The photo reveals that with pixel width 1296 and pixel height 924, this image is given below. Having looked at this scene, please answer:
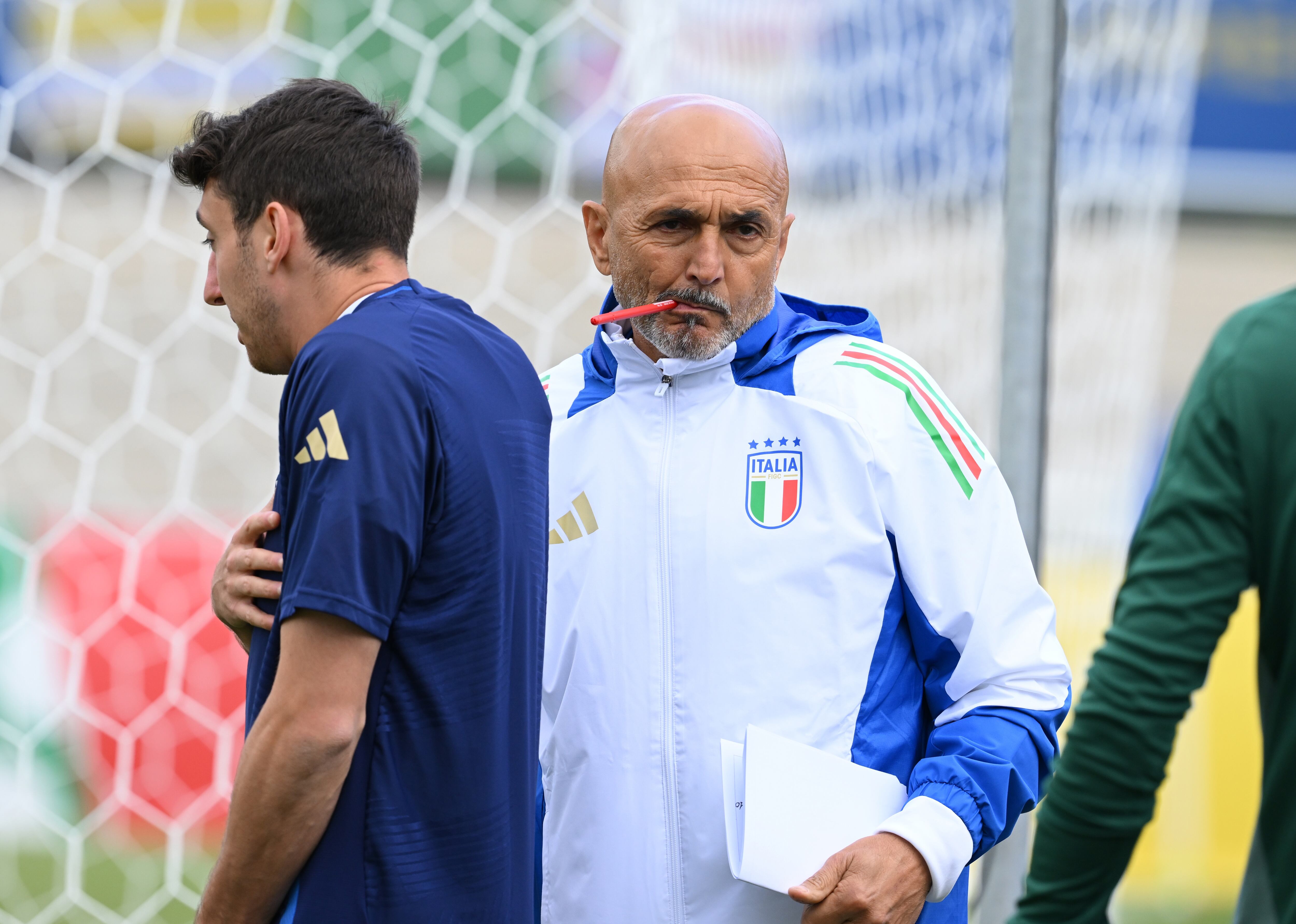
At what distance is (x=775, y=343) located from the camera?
1.44 metres

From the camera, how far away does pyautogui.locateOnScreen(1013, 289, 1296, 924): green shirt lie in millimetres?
831

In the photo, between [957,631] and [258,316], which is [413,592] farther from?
[957,631]

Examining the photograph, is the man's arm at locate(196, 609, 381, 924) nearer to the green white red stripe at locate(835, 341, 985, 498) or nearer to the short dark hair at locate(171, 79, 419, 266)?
the short dark hair at locate(171, 79, 419, 266)

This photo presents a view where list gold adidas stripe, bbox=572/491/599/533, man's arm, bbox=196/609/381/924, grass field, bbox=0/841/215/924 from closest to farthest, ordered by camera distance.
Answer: man's arm, bbox=196/609/381/924 < gold adidas stripe, bbox=572/491/599/533 < grass field, bbox=0/841/215/924

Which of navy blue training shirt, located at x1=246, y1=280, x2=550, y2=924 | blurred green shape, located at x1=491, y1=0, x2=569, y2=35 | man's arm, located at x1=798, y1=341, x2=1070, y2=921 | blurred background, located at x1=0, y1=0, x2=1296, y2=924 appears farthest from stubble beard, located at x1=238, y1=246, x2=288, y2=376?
blurred green shape, located at x1=491, y1=0, x2=569, y2=35

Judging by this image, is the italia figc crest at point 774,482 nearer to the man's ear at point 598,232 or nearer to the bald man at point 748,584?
the bald man at point 748,584

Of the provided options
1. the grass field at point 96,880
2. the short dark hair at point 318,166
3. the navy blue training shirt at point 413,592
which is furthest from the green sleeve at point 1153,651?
the grass field at point 96,880

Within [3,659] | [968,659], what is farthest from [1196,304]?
[968,659]

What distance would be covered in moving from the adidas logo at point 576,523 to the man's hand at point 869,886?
0.43 metres

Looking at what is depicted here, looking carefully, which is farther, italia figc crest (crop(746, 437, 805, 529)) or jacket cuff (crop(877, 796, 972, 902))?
italia figc crest (crop(746, 437, 805, 529))

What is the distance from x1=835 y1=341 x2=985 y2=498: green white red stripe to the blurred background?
653 millimetres

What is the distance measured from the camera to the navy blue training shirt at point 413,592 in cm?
100

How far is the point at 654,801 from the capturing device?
1.32m

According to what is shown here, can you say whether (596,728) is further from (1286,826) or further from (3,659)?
(3,659)
